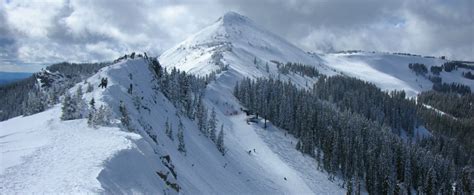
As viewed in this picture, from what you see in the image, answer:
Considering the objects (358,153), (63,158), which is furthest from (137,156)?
(358,153)

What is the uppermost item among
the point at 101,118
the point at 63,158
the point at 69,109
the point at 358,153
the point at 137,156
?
the point at 69,109

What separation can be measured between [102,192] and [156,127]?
1550 inches

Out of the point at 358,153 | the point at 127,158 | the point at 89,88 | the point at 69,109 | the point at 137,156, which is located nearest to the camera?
the point at 127,158

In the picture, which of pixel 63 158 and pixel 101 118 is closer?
pixel 63 158

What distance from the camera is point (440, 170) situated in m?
131

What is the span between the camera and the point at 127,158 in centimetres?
3625

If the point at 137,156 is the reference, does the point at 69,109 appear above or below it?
above

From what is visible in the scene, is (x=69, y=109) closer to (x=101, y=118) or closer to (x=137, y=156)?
(x=101, y=118)

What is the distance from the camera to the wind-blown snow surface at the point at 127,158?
32281 mm

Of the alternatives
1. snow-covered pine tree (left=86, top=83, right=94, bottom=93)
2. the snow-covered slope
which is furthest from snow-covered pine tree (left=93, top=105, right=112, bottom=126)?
snow-covered pine tree (left=86, top=83, right=94, bottom=93)

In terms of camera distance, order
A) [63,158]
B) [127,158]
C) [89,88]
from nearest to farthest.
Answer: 1. [127,158]
2. [63,158]
3. [89,88]

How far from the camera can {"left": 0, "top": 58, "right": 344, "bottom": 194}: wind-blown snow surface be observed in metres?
32.3

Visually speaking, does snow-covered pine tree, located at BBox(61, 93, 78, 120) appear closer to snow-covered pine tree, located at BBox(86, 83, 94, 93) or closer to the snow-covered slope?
the snow-covered slope

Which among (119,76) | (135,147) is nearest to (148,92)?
(119,76)
